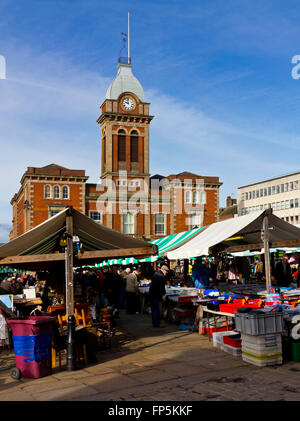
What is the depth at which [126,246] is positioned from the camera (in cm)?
1071

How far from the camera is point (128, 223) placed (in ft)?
172

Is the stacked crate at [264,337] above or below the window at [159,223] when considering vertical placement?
below

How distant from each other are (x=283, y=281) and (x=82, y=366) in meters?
9.87

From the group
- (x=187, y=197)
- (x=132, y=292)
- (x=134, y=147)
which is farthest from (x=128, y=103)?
(x=132, y=292)

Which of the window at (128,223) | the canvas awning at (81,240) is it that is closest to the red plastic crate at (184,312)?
the canvas awning at (81,240)

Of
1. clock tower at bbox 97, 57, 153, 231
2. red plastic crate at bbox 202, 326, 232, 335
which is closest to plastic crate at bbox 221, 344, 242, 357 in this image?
red plastic crate at bbox 202, 326, 232, 335

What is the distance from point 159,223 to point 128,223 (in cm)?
377

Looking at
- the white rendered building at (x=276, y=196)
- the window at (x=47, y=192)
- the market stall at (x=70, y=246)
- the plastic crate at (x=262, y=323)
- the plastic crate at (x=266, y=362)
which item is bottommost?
the plastic crate at (x=266, y=362)

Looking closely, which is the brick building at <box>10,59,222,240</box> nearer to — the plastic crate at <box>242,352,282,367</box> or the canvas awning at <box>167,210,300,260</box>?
the canvas awning at <box>167,210,300,260</box>

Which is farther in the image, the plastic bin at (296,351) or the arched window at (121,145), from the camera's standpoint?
the arched window at (121,145)

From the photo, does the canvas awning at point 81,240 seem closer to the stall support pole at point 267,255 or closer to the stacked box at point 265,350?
the stall support pole at point 267,255

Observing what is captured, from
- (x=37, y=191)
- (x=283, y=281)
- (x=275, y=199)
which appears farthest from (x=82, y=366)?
(x=275, y=199)

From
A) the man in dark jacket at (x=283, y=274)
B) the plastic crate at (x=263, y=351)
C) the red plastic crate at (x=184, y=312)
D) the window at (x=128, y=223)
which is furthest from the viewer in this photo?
the window at (x=128, y=223)

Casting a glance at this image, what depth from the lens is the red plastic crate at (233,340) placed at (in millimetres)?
9016
